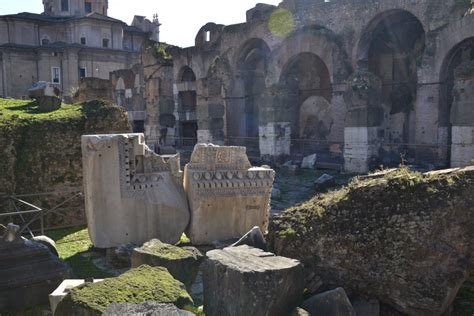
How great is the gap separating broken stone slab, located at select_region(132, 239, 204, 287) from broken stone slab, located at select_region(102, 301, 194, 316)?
51.1 inches

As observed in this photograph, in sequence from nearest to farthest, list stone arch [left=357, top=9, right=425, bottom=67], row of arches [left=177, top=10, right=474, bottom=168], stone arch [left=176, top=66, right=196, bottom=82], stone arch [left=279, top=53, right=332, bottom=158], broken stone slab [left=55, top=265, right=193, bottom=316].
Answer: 1. broken stone slab [left=55, top=265, right=193, bottom=316]
2. row of arches [left=177, top=10, right=474, bottom=168]
3. stone arch [left=357, top=9, right=425, bottom=67]
4. stone arch [left=279, top=53, right=332, bottom=158]
5. stone arch [left=176, top=66, right=196, bottom=82]

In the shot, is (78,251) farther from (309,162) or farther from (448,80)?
(448,80)

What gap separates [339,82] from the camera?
1411cm

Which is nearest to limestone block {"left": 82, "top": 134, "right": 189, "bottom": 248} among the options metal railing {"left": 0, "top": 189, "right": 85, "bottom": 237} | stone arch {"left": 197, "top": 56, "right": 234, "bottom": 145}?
metal railing {"left": 0, "top": 189, "right": 85, "bottom": 237}

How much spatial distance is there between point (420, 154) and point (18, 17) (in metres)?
28.9

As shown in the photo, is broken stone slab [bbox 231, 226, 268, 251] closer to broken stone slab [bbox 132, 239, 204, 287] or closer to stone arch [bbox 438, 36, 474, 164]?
broken stone slab [bbox 132, 239, 204, 287]

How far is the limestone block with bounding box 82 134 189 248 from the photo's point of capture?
5.98 meters

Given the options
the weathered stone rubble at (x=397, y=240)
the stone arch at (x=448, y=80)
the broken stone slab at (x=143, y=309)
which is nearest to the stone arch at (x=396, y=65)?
the stone arch at (x=448, y=80)

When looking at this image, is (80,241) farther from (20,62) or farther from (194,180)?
(20,62)

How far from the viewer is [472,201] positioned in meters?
3.68

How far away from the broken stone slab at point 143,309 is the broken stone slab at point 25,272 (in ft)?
5.35

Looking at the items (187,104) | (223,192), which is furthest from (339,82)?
(187,104)

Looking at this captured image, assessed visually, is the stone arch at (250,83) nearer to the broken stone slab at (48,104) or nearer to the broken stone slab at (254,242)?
the broken stone slab at (48,104)

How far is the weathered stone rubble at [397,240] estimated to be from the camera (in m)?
3.65
